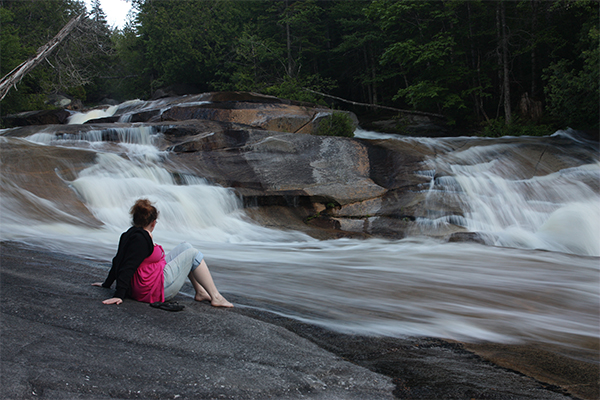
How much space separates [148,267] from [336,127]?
485 inches

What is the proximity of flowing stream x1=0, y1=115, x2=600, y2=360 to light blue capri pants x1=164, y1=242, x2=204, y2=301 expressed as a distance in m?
0.85

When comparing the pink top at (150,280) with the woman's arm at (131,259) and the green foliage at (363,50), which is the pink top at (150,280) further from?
the green foliage at (363,50)

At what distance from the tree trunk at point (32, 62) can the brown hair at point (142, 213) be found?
9722 millimetres

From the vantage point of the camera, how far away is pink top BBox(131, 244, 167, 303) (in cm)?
384

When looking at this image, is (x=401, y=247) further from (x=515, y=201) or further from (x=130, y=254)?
(x=130, y=254)

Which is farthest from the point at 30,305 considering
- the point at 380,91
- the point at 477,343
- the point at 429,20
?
the point at 380,91

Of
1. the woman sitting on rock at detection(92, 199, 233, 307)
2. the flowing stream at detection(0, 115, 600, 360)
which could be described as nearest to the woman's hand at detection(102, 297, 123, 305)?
the woman sitting on rock at detection(92, 199, 233, 307)

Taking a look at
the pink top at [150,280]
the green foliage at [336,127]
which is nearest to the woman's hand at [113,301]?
the pink top at [150,280]

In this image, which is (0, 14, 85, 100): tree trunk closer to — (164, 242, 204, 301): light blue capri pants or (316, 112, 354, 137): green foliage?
(316, 112, 354, 137): green foliage

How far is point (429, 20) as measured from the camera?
20781mm

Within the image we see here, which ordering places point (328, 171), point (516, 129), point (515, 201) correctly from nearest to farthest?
point (515, 201) < point (328, 171) < point (516, 129)

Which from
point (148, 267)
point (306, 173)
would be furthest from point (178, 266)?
point (306, 173)

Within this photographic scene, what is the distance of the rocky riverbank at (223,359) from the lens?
8.28 ft

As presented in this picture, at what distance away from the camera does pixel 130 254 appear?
3.71 m
